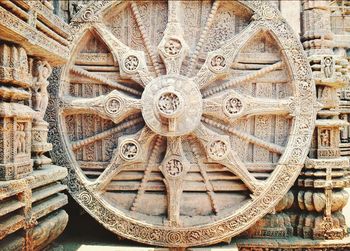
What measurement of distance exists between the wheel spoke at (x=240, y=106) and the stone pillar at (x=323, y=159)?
1.85 feet

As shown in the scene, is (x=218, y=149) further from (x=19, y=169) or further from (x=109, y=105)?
(x=19, y=169)

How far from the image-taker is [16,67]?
2676 millimetres

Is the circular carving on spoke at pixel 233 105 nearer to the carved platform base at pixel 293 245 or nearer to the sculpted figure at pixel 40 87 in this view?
the carved platform base at pixel 293 245

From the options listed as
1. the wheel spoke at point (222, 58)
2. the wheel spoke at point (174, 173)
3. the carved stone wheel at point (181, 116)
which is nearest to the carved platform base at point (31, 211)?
the carved stone wheel at point (181, 116)

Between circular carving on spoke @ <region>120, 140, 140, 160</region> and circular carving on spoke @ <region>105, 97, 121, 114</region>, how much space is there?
1.38ft

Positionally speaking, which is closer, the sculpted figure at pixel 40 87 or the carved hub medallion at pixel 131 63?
the sculpted figure at pixel 40 87

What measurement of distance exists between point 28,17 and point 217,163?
2.74 m

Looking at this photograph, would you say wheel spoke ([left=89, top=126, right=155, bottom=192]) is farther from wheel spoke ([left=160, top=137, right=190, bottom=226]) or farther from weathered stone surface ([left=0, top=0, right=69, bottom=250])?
weathered stone surface ([left=0, top=0, right=69, bottom=250])

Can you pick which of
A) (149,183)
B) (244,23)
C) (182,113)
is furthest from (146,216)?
(244,23)

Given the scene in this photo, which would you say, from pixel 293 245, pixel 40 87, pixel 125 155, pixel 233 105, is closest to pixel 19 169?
pixel 40 87

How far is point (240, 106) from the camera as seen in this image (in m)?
4.24

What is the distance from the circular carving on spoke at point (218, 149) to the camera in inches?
165

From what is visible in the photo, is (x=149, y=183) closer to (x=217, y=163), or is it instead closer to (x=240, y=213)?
(x=217, y=163)

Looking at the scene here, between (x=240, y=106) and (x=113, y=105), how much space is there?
64.3 inches
